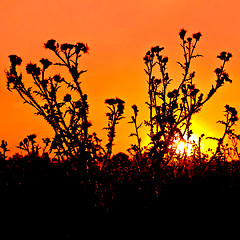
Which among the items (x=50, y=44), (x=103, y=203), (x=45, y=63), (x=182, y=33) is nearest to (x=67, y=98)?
(x=45, y=63)

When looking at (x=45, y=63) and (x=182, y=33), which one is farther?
(x=182, y=33)

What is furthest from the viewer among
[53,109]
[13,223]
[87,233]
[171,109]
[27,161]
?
[27,161]

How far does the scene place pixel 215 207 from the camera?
667 centimetres

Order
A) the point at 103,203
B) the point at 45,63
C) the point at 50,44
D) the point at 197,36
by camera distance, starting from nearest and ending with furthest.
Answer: the point at 103,203 < the point at 50,44 < the point at 45,63 < the point at 197,36

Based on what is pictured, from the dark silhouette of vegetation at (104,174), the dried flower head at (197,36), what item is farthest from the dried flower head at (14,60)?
the dried flower head at (197,36)

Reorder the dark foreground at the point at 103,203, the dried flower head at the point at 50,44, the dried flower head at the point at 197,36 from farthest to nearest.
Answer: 1. the dried flower head at the point at 197,36
2. the dried flower head at the point at 50,44
3. the dark foreground at the point at 103,203

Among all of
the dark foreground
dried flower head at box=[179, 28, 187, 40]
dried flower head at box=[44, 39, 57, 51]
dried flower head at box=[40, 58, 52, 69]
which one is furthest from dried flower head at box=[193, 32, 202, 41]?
dried flower head at box=[40, 58, 52, 69]

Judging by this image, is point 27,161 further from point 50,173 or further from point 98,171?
point 98,171

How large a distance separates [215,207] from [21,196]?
11.5 ft

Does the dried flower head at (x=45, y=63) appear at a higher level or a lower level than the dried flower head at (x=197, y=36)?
lower

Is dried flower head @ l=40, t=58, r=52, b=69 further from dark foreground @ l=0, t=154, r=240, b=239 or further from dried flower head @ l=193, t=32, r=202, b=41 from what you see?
dried flower head @ l=193, t=32, r=202, b=41

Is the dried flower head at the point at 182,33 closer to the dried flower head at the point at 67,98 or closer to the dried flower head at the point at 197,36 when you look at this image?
the dried flower head at the point at 197,36

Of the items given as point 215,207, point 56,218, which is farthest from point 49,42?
point 215,207

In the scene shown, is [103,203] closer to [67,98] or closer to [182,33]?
[67,98]
